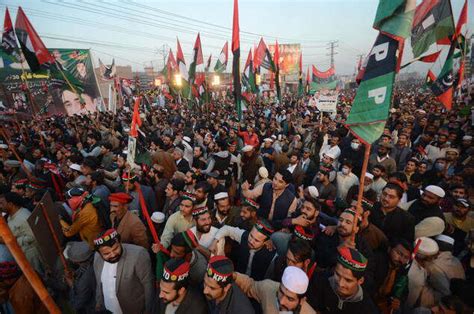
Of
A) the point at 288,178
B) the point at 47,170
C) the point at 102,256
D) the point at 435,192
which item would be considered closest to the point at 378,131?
the point at 288,178

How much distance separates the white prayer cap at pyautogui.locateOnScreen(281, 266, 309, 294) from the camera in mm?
2137

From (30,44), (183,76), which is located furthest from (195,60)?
(30,44)

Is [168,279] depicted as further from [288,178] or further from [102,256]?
[288,178]

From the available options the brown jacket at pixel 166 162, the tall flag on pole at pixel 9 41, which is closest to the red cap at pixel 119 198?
the brown jacket at pixel 166 162

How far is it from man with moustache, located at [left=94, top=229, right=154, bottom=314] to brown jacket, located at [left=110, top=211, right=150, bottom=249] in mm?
699

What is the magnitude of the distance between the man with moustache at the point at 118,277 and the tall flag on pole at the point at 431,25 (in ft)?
29.8

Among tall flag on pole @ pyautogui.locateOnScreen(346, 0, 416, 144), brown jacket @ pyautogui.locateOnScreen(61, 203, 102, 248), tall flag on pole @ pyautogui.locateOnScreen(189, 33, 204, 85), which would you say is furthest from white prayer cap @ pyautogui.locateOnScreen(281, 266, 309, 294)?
tall flag on pole @ pyautogui.locateOnScreen(189, 33, 204, 85)

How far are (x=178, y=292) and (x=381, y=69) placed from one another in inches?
119

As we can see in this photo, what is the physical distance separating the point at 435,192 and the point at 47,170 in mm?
8297

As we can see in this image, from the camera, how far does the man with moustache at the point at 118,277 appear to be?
8.93 ft

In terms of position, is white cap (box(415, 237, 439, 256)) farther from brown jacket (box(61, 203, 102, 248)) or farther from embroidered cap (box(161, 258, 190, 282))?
brown jacket (box(61, 203, 102, 248))

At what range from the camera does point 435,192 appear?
3.83 meters

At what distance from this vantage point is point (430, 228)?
353 centimetres

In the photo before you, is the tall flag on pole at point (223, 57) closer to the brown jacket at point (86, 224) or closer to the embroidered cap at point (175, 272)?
the brown jacket at point (86, 224)
